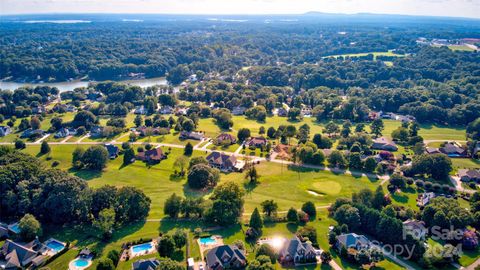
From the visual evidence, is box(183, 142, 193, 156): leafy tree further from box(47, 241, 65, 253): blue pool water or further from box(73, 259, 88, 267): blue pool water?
box(73, 259, 88, 267): blue pool water

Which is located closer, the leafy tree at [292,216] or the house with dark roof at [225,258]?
the house with dark roof at [225,258]

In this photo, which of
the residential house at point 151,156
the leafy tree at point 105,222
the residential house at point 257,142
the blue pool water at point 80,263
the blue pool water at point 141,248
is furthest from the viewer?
the residential house at point 257,142

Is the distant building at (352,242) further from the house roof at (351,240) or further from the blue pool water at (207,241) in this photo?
the blue pool water at (207,241)

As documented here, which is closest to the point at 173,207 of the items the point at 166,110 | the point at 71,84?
the point at 166,110

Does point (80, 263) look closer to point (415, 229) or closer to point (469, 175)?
point (415, 229)

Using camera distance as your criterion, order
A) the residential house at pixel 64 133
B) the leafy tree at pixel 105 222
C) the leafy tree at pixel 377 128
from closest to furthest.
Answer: the leafy tree at pixel 105 222
the residential house at pixel 64 133
the leafy tree at pixel 377 128

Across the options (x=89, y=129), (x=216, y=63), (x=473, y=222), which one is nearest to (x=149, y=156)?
(x=89, y=129)

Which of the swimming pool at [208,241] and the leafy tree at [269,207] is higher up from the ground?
Answer: the leafy tree at [269,207]

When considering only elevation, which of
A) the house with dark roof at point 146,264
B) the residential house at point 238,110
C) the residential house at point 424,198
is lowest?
the residential house at point 424,198

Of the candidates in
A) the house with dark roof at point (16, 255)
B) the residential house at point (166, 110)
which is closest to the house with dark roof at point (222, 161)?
the house with dark roof at point (16, 255)
